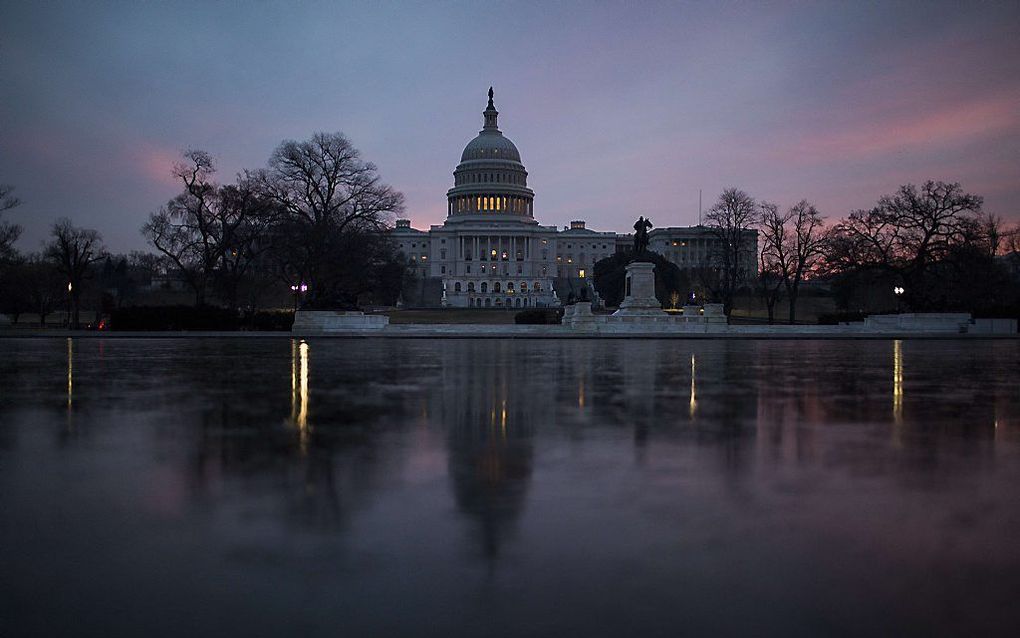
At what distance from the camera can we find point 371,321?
41.7 m

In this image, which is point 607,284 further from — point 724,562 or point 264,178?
point 724,562

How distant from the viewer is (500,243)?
148m

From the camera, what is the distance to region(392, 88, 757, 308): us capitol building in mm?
141625

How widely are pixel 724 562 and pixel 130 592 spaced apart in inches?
131

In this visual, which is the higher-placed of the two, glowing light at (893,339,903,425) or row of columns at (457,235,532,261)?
row of columns at (457,235,532,261)

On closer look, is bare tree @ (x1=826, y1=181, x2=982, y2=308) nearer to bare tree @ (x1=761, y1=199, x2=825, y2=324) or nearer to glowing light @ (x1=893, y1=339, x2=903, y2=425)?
Result: bare tree @ (x1=761, y1=199, x2=825, y2=324)

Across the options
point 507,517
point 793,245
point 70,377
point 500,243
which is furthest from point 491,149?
point 507,517

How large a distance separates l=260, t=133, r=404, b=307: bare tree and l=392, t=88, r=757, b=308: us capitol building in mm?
86284

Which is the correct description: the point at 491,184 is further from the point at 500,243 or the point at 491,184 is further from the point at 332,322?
the point at 332,322

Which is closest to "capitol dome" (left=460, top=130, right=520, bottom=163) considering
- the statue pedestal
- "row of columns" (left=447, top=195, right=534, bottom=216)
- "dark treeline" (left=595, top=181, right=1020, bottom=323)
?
"row of columns" (left=447, top=195, right=534, bottom=216)

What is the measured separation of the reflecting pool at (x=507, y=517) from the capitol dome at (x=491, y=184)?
14193cm

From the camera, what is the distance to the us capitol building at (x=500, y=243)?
141625 millimetres

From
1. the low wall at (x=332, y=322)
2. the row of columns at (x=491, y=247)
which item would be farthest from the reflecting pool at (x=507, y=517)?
the row of columns at (x=491, y=247)

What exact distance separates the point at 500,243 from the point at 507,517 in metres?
143
